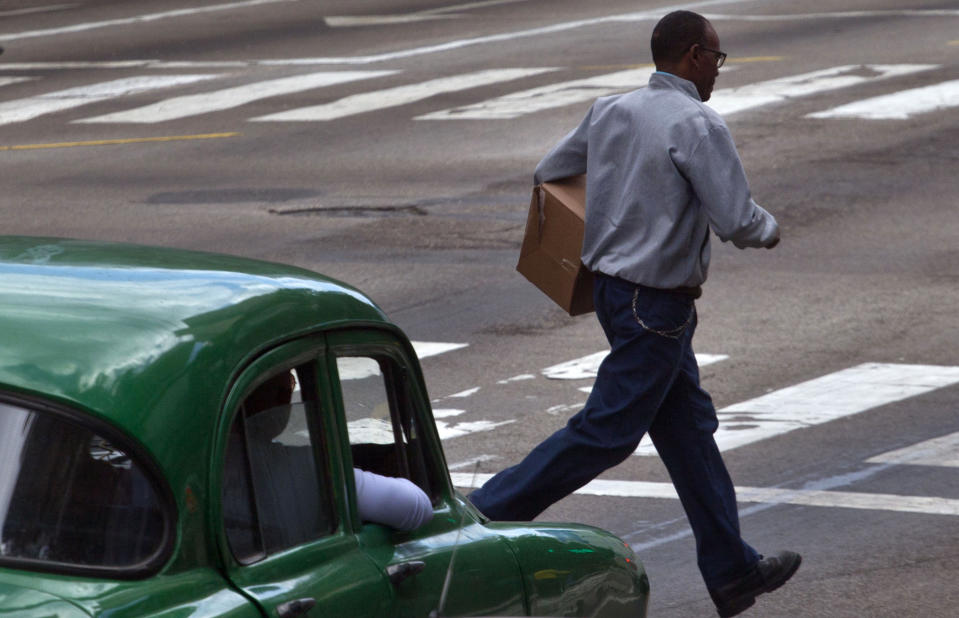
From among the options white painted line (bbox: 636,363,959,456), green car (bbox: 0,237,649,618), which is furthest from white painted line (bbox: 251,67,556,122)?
green car (bbox: 0,237,649,618)

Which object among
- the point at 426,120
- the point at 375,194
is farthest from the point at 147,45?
the point at 375,194

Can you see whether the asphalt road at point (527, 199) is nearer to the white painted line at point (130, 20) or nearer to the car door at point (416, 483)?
the white painted line at point (130, 20)

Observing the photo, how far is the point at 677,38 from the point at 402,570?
3141 mm

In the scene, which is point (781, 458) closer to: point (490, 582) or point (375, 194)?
point (490, 582)

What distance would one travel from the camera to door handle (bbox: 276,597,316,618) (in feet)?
10.9

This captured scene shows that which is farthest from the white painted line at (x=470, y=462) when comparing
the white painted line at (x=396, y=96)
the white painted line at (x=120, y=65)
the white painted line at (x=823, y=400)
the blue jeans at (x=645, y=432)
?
the white painted line at (x=120, y=65)

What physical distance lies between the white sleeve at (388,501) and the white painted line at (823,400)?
4750 millimetres

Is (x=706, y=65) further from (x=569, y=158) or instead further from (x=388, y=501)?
(x=388, y=501)

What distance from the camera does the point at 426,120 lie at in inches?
791

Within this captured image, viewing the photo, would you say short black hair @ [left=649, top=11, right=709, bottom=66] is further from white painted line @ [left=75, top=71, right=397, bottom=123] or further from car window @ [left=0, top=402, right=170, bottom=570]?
white painted line @ [left=75, top=71, right=397, bottom=123]

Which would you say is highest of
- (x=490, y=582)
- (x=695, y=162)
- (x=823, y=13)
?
(x=695, y=162)

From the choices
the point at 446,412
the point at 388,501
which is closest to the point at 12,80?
the point at 446,412

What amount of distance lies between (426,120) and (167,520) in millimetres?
17112

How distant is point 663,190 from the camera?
20.3ft
